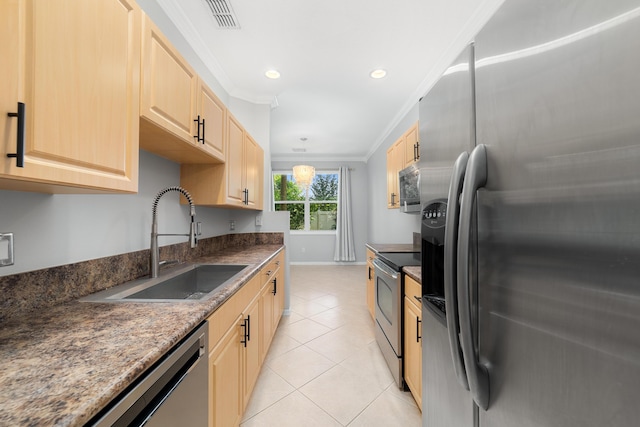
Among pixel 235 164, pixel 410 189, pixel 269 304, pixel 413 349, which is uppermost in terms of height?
pixel 235 164

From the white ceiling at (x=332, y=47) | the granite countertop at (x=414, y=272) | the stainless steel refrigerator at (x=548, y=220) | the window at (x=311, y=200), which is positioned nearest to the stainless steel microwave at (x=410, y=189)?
the granite countertop at (x=414, y=272)

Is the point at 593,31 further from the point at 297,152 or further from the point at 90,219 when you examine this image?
the point at 297,152

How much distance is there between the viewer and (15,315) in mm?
911

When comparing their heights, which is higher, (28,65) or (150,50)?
(150,50)

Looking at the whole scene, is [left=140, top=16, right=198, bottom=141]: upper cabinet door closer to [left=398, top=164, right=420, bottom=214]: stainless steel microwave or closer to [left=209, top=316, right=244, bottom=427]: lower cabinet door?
[left=209, top=316, right=244, bottom=427]: lower cabinet door

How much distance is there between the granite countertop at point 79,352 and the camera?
49 cm

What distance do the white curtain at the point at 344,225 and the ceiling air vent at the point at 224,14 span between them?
468cm

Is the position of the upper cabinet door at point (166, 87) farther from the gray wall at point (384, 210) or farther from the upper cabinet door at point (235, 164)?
the gray wall at point (384, 210)

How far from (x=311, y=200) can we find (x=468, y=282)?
20.6 ft

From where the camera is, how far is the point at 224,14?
1998 mm

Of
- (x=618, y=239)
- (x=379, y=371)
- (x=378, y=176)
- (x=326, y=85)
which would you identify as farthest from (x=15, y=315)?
(x=378, y=176)

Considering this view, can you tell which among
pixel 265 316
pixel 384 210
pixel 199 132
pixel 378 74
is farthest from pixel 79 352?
pixel 384 210

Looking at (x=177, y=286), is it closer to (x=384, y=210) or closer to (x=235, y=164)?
(x=235, y=164)

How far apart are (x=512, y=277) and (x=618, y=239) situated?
0.70 ft
